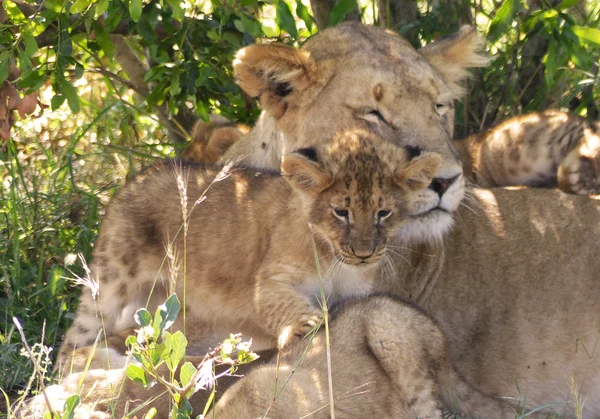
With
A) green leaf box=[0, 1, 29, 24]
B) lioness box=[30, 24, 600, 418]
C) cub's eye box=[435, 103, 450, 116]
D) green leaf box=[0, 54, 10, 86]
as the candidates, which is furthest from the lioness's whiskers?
green leaf box=[0, 1, 29, 24]

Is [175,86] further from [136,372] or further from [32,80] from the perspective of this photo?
[136,372]

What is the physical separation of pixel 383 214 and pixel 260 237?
69cm

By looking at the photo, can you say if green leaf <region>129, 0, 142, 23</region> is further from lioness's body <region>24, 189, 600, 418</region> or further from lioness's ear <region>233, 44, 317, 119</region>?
lioness's body <region>24, 189, 600, 418</region>

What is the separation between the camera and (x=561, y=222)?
4.27 metres

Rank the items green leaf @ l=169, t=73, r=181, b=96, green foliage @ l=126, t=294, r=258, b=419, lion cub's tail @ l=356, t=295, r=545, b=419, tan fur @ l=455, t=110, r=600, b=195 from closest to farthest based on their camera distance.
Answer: green foliage @ l=126, t=294, r=258, b=419 → lion cub's tail @ l=356, t=295, r=545, b=419 → tan fur @ l=455, t=110, r=600, b=195 → green leaf @ l=169, t=73, r=181, b=96

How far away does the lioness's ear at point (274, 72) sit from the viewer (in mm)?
4246

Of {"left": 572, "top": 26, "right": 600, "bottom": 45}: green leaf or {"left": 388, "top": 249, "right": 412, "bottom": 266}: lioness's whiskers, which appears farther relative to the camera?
{"left": 572, "top": 26, "right": 600, "bottom": 45}: green leaf

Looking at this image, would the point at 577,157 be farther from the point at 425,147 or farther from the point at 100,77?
the point at 100,77

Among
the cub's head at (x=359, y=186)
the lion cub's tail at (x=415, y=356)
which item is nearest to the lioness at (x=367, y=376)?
the lion cub's tail at (x=415, y=356)

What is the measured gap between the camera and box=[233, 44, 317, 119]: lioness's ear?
13.9ft

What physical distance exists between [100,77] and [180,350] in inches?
181

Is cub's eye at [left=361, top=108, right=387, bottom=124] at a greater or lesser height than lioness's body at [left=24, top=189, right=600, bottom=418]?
greater

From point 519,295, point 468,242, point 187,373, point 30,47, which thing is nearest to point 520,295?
point 519,295

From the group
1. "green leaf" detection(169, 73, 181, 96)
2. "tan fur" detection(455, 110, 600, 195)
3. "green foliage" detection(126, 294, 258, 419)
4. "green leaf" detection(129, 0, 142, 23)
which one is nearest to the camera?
"green foliage" detection(126, 294, 258, 419)
